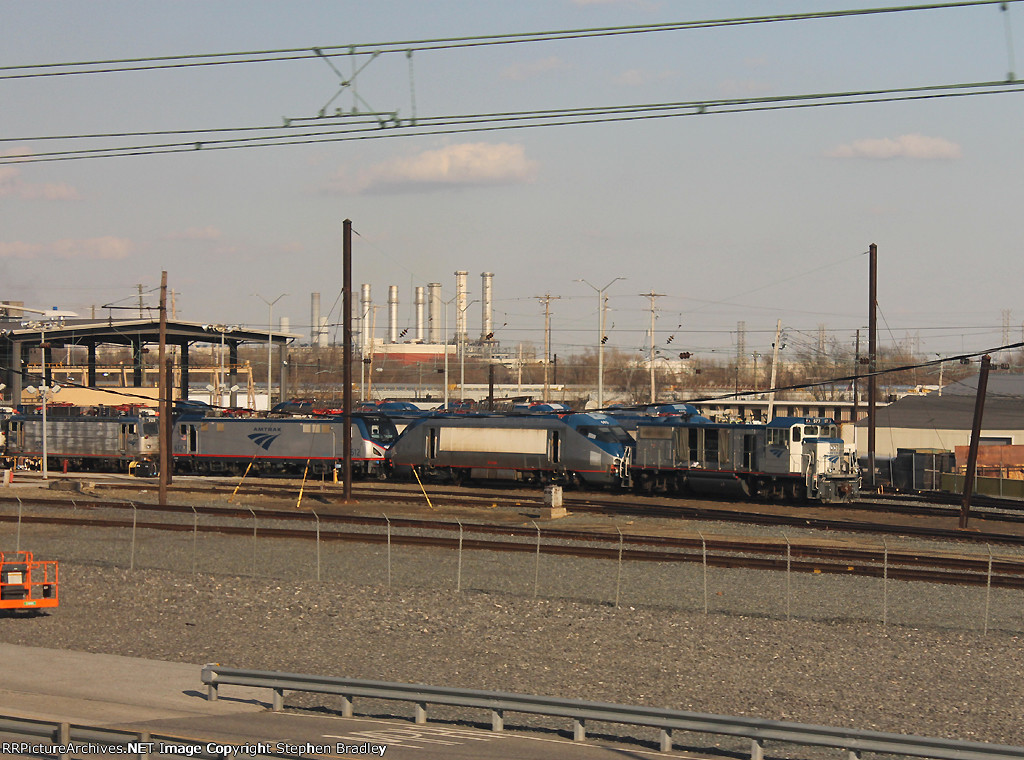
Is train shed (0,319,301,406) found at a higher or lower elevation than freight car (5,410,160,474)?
higher

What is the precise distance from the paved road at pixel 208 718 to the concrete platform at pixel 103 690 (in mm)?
13

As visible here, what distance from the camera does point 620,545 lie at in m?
22.7

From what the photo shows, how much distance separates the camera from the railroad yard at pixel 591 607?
52.5 feet

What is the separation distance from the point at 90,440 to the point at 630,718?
52908mm

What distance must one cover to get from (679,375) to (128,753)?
149601 mm

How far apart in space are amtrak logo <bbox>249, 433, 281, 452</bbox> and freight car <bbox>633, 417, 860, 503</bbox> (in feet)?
63.4

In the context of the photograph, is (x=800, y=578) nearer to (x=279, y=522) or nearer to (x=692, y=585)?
(x=692, y=585)

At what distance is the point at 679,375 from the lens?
513ft

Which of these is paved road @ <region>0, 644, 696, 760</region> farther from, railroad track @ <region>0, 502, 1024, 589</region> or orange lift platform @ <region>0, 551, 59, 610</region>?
railroad track @ <region>0, 502, 1024, 589</region>

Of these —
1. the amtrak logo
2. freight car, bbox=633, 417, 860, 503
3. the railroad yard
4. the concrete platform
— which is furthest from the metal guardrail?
the amtrak logo

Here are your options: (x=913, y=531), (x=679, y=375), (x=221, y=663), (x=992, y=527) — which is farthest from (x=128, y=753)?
(x=679, y=375)

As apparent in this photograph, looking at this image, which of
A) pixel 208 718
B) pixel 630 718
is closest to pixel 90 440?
pixel 208 718

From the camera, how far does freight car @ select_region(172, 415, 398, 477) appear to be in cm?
5044

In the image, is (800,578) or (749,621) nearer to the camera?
(749,621)
